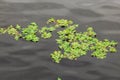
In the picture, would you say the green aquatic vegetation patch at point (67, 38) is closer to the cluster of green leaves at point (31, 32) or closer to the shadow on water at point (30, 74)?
the cluster of green leaves at point (31, 32)

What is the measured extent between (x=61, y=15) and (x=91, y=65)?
9.94 feet

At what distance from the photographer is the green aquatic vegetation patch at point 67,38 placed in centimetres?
850

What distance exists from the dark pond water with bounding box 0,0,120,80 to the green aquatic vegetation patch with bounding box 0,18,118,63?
0.19 meters

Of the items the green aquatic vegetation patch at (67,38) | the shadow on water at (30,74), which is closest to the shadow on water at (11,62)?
the shadow on water at (30,74)

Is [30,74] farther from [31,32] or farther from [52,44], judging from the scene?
[31,32]

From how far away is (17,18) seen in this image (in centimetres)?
1017

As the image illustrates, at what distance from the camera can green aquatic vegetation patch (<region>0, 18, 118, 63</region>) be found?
8500mm

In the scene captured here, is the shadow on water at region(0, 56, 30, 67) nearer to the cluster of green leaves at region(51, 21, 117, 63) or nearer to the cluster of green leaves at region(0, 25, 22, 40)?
the cluster of green leaves at region(51, 21, 117, 63)

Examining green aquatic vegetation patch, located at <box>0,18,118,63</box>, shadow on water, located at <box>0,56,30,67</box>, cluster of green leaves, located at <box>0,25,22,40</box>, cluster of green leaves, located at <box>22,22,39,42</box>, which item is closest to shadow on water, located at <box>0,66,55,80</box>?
shadow on water, located at <box>0,56,30,67</box>

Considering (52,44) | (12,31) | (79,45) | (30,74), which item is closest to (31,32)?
(12,31)

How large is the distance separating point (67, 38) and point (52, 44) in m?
0.58

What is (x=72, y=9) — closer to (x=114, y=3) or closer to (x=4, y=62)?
(x=114, y=3)

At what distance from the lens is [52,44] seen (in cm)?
891

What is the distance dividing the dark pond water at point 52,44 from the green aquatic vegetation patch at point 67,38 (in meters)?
0.19
